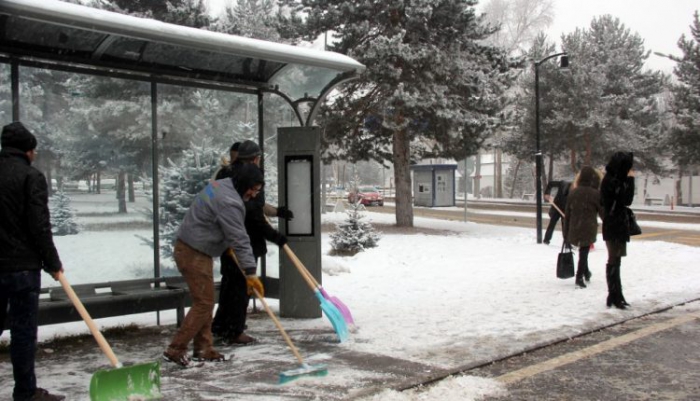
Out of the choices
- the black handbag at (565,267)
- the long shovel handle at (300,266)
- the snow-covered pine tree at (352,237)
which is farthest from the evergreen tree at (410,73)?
the long shovel handle at (300,266)

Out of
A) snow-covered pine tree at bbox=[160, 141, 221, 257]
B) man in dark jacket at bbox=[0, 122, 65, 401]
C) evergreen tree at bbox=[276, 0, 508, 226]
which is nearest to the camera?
man in dark jacket at bbox=[0, 122, 65, 401]

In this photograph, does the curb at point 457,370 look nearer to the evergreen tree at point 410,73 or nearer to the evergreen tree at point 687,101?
the evergreen tree at point 410,73

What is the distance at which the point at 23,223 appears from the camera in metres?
4.32

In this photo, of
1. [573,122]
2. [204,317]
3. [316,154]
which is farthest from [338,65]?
[573,122]

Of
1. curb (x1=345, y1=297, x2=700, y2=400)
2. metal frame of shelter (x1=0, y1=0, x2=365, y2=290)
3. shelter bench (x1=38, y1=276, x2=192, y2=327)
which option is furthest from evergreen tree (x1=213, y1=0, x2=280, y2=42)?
curb (x1=345, y1=297, x2=700, y2=400)

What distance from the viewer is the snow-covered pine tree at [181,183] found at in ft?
27.8

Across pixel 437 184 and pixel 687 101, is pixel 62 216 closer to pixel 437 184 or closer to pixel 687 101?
pixel 437 184

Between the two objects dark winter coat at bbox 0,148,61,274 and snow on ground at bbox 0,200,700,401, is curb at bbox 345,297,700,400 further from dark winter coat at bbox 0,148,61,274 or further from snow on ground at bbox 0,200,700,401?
dark winter coat at bbox 0,148,61,274

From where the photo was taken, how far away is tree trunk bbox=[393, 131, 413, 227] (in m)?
20.2

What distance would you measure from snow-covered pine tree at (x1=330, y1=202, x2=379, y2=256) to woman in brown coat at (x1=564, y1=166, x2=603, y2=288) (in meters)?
5.48

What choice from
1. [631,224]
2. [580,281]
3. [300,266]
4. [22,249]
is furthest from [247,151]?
[580,281]

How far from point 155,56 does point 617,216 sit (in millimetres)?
5527

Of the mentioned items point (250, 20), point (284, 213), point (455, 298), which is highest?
point (250, 20)

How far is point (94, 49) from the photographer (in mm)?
6574
